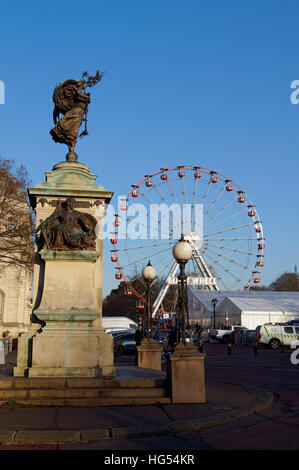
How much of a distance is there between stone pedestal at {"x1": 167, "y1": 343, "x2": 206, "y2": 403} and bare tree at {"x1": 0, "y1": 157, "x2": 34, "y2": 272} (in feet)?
65.6

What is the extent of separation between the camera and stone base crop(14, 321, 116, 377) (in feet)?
31.5

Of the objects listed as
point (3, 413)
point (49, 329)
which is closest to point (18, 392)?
point (3, 413)

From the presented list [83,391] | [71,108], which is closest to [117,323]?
[71,108]

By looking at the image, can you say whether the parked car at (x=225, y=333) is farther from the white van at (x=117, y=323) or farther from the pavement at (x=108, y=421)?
the pavement at (x=108, y=421)

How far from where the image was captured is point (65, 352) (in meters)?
9.73

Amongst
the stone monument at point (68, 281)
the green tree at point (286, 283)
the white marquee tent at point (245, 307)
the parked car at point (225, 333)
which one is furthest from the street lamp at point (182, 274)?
the green tree at point (286, 283)

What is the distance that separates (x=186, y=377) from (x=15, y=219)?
20976 mm

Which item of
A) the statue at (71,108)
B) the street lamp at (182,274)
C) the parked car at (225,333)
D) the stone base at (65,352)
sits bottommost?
the parked car at (225,333)

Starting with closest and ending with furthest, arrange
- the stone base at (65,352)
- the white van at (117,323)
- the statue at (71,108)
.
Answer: the stone base at (65,352), the statue at (71,108), the white van at (117,323)

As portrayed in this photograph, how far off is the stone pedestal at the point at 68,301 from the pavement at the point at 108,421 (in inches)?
36.5

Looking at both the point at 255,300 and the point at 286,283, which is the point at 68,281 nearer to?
the point at 255,300

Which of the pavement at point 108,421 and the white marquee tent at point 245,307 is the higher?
the white marquee tent at point 245,307

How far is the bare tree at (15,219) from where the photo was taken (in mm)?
27672
